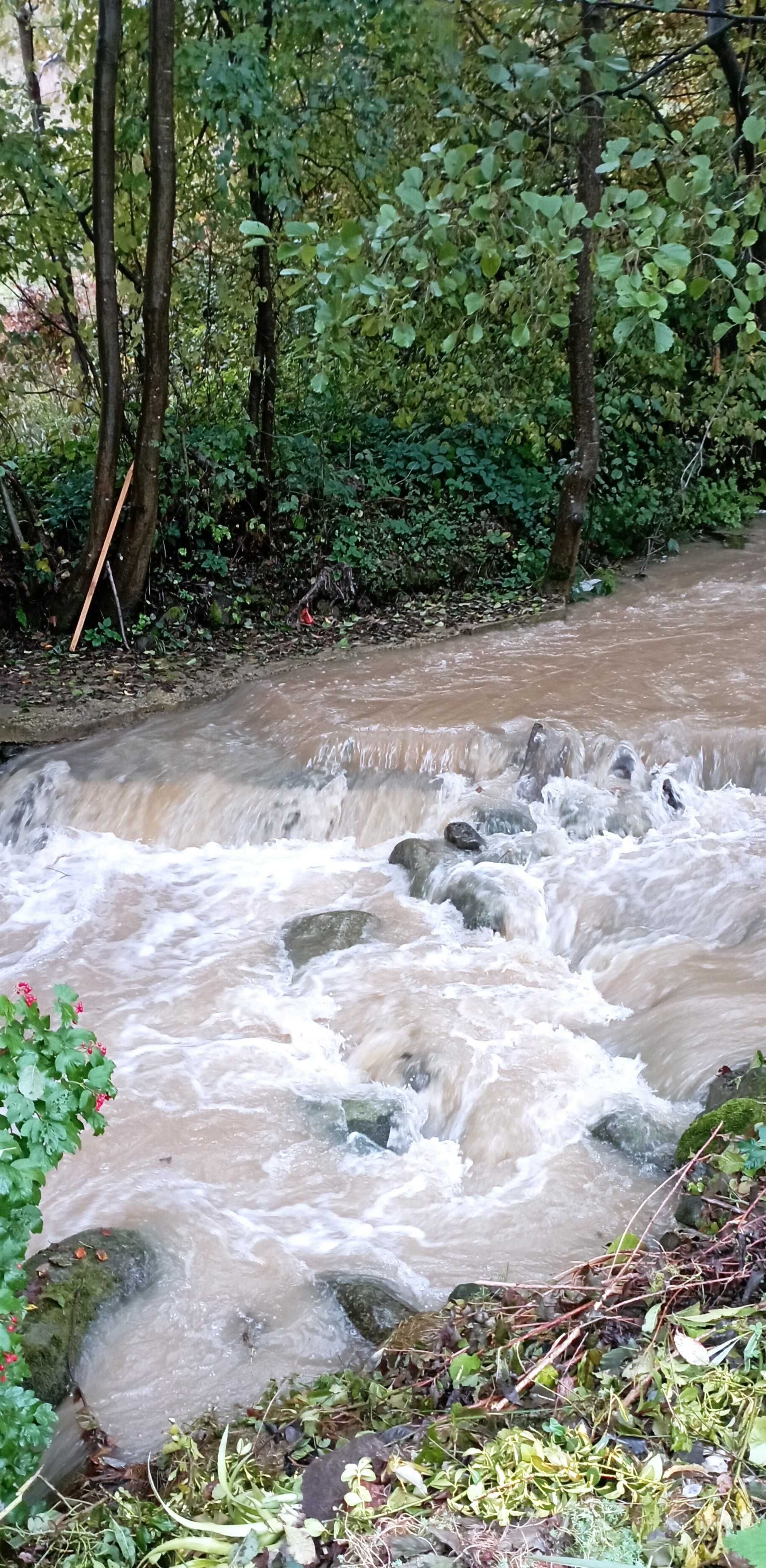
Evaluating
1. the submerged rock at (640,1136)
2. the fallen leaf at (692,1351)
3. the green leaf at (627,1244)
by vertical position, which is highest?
the fallen leaf at (692,1351)

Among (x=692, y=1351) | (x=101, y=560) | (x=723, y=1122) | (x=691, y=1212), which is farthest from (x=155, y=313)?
(x=692, y=1351)

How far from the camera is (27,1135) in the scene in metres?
2.47

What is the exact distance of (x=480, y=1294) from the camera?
3.15m

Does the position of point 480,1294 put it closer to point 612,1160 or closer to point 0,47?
point 612,1160

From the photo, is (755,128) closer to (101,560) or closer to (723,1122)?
(723,1122)

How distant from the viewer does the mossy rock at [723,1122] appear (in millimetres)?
3521

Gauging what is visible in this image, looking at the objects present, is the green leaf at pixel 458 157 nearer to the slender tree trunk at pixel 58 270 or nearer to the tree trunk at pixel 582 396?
the tree trunk at pixel 582 396

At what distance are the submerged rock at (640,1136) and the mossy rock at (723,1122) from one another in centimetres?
28

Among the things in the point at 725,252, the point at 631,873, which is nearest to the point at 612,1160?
the point at 631,873

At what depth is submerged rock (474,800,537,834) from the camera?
7020 millimetres

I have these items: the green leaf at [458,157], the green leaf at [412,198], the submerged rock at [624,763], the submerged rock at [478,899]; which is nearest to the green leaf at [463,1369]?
the green leaf at [412,198]

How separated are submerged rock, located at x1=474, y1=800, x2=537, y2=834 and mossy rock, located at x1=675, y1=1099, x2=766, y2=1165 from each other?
308 centimetres

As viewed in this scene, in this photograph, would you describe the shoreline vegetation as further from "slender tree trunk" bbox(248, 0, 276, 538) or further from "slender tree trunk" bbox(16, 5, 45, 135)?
"slender tree trunk" bbox(16, 5, 45, 135)

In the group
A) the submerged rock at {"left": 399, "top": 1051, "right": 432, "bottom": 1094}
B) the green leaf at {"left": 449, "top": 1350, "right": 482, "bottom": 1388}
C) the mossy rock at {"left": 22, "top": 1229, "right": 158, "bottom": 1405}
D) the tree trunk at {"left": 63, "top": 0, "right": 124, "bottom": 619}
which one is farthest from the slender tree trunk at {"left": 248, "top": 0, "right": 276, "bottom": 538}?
the green leaf at {"left": 449, "top": 1350, "right": 482, "bottom": 1388}
